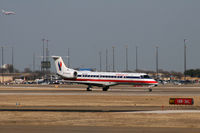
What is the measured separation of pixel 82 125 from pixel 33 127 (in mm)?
3594

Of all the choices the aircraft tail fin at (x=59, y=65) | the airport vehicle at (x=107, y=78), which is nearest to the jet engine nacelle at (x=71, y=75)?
the airport vehicle at (x=107, y=78)

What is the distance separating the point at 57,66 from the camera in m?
96.0

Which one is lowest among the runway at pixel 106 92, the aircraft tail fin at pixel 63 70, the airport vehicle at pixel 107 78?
the runway at pixel 106 92

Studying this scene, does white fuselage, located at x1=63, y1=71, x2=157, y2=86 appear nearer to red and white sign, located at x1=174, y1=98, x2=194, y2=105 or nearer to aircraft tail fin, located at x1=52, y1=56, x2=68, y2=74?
aircraft tail fin, located at x1=52, y1=56, x2=68, y2=74

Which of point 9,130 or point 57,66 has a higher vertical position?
point 57,66

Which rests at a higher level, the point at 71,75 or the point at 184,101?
the point at 71,75

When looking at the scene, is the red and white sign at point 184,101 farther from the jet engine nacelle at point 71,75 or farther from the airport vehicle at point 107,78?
the jet engine nacelle at point 71,75

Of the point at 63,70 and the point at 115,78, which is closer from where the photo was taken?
the point at 115,78

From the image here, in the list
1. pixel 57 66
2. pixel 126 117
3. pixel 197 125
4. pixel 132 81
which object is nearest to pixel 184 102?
pixel 126 117

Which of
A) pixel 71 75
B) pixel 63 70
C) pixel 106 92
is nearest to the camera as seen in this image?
pixel 106 92

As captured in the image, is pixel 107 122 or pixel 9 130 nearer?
pixel 9 130

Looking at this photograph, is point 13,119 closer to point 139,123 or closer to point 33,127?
point 33,127

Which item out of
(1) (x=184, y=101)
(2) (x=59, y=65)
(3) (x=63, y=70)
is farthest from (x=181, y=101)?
(2) (x=59, y=65)

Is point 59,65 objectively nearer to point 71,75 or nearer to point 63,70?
point 63,70
